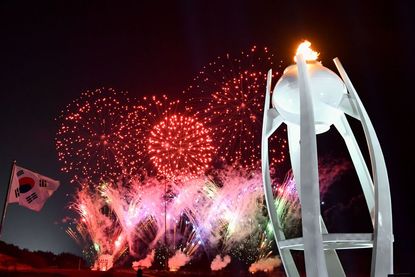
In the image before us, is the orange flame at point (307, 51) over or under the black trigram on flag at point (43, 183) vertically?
over

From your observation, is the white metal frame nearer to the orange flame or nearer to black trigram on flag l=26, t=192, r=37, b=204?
the orange flame

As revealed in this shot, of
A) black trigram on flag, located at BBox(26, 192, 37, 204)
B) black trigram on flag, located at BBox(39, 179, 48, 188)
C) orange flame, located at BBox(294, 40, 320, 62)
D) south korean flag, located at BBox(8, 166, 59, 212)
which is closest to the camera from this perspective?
orange flame, located at BBox(294, 40, 320, 62)

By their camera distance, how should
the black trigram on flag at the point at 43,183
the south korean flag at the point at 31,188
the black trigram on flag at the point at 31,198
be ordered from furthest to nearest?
1. the black trigram on flag at the point at 43,183
2. the black trigram on flag at the point at 31,198
3. the south korean flag at the point at 31,188

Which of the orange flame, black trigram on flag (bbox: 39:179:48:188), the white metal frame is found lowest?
the white metal frame

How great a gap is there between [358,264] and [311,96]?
28013 mm

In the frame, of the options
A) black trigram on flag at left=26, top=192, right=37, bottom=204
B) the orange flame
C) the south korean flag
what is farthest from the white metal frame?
black trigram on flag at left=26, top=192, right=37, bottom=204

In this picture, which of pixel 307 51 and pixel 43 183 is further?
pixel 43 183

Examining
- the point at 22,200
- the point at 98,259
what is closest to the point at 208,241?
the point at 98,259

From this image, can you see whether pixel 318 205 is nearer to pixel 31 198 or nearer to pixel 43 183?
pixel 43 183

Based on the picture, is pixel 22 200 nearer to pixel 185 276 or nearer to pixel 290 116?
pixel 290 116

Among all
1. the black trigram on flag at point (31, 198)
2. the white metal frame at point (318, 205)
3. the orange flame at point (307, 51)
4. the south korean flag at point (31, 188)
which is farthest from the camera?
the black trigram on flag at point (31, 198)

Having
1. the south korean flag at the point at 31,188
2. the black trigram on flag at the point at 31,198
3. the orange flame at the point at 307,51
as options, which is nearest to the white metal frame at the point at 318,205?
the orange flame at the point at 307,51

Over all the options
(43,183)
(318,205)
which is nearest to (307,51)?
(318,205)

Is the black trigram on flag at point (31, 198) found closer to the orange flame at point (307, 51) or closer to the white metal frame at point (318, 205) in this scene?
the white metal frame at point (318, 205)
